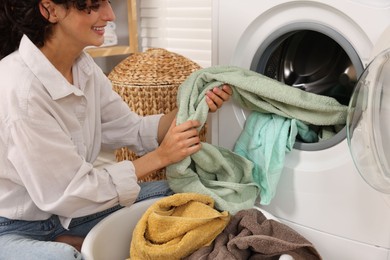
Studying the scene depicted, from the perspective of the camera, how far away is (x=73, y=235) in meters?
1.24

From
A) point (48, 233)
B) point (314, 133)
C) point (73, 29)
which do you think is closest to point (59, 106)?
point (73, 29)

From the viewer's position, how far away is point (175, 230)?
3.50ft

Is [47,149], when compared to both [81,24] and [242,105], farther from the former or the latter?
[242,105]

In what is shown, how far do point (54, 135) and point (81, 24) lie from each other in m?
0.30

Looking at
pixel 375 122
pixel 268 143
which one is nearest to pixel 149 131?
pixel 268 143

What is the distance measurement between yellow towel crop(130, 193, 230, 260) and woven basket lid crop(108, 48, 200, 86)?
620mm

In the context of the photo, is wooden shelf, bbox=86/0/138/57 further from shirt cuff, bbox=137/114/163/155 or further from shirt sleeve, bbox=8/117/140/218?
shirt sleeve, bbox=8/117/140/218

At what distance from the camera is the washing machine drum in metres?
0.94

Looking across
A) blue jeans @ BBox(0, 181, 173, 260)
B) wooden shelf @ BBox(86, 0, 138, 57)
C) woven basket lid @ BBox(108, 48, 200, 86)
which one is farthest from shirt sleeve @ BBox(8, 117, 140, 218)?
wooden shelf @ BBox(86, 0, 138, 57)

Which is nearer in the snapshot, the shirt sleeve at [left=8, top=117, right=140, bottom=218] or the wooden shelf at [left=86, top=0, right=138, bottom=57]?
the shirt sleeve at [left=8, top=117, right=140, bottom=218]

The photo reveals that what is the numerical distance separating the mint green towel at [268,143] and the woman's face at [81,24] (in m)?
→ 0.54

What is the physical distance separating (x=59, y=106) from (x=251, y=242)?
2.02 ft

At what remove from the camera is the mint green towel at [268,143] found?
1.20 m

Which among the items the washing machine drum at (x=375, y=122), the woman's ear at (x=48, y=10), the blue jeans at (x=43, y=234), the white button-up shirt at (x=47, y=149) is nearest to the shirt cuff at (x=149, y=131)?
the blue jeans at (x=43, y=234)
